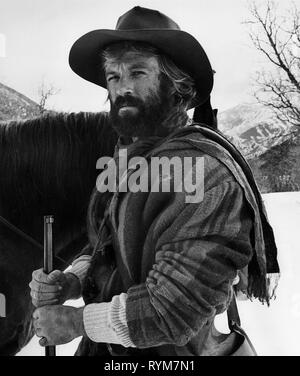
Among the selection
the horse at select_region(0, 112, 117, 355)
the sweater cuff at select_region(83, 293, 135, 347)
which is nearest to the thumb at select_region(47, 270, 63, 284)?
the sweater cuff at select_region(83, 293, 135, 347)

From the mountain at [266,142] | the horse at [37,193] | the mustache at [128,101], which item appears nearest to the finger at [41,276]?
the horse at [37,193]

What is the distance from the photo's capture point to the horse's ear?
1228 millimetres

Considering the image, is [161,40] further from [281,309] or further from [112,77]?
[281,309]

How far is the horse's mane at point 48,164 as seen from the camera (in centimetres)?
141

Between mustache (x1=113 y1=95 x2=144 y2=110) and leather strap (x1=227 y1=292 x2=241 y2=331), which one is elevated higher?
mustache (x1=113 y1=95 x2=144 y2=110)

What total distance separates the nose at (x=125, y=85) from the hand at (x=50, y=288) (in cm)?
35

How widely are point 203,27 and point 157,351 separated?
0.64 m

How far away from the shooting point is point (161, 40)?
1129 mm

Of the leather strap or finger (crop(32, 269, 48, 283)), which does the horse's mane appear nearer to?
finger (crop(32, 269, 48, 283))

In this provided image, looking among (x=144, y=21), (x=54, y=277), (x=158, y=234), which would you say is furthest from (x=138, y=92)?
(x=54, y=277)

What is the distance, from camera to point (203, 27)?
1.29 metres

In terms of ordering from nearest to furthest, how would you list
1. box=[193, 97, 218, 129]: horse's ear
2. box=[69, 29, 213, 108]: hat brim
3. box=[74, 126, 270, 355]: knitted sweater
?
box=[74, 126, 270, 355]: knitted sweater < box=[69, 29, 213, 108]: hat brim < box=[193, 97, 218, 129]: horse's ear

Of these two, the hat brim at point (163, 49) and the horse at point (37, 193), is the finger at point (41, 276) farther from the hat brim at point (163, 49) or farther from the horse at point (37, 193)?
the hat brim at point (163, 49)
